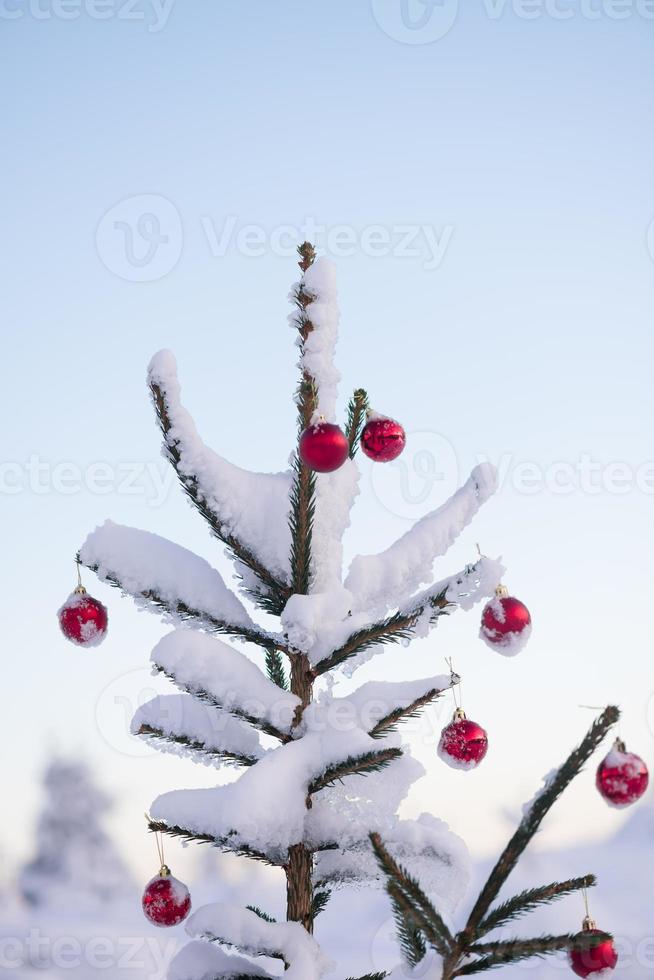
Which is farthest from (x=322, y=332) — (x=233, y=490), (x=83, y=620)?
(x=83, y=620)

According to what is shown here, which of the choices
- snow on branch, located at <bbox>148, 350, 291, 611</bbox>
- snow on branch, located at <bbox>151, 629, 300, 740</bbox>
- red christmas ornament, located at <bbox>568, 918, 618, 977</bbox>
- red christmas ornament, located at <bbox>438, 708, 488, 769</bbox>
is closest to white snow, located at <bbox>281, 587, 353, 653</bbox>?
snow on branch, located at <bbox>151, 629, 300, 740</bbox>

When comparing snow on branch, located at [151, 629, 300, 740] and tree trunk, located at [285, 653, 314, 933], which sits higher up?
snow on branch, located at [151, 629, 300, 740]

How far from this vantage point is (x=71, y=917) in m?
12.0

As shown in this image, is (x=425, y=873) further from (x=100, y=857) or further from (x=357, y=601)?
(x=100, y=857)

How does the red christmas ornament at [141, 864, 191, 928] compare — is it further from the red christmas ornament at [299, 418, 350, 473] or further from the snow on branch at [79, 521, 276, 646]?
the red christmas ornament at [299, 418, 350, 473]

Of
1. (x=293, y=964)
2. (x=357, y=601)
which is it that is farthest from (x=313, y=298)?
(x=293, y=964)

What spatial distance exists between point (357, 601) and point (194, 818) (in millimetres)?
1189

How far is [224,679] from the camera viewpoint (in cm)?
314

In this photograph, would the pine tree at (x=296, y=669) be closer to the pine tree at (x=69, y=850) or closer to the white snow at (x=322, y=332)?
the white snow at (x=322, y=332)

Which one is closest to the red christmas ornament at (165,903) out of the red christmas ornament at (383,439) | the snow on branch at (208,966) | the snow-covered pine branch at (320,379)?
the snow on branch at (208,966)

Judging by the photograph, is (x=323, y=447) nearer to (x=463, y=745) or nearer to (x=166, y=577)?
(x=166, y=577)

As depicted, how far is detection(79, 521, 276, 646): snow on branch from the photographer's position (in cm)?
333

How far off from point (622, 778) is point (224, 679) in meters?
1.53

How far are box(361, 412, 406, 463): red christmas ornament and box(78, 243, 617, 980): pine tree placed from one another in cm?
24
